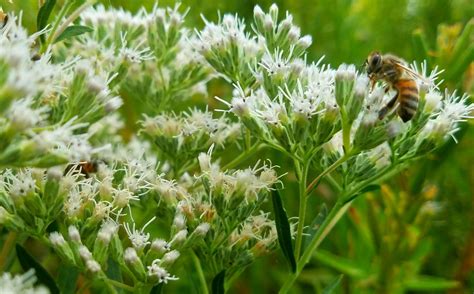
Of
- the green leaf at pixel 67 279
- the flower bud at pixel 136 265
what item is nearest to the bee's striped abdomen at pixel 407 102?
the flower bud at pixel 136 265

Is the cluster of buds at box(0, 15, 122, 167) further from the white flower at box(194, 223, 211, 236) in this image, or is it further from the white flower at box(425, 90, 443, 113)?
the white flower at box(425, 90, 443, 113)

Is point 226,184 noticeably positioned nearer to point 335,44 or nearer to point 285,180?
point 285,180

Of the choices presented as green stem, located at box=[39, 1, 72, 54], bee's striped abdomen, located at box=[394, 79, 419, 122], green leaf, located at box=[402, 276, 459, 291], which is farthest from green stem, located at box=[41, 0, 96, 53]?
green leaf, located at box=[402, 276, 459, 291]

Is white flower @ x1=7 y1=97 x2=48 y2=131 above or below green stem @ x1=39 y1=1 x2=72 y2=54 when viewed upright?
below

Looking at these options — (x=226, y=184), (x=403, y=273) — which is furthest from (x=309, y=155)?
(x=403, y=273)

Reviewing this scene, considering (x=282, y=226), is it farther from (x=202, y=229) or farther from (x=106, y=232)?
(x=106, y=232)

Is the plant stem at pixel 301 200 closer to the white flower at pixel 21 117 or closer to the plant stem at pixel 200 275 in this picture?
the plant stem at pixel 200 275
